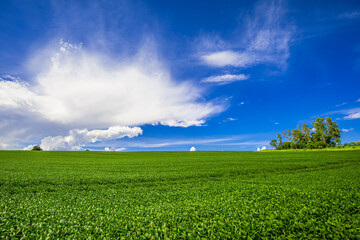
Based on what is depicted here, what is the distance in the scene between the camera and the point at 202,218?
29.9 feet

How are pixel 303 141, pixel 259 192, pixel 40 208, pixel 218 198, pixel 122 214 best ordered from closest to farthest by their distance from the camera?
pixel 122 214
pixel 40 208
pixel 218 198
pixel 259 192
pixel 303 141

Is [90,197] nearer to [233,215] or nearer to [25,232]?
[25,232]

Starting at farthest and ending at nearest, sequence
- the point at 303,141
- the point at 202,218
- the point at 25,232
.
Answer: the point at 303,141
the point at 202,218
the point at 25,232

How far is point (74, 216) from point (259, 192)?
1279 cm

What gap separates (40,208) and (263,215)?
43.6 feet

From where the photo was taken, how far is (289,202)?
36.4ft

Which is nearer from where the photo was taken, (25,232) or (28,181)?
(25,232)

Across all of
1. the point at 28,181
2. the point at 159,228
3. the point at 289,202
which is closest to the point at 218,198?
the point at 289,202

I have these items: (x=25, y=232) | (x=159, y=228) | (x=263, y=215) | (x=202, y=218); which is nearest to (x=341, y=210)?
(x=263, y=215)

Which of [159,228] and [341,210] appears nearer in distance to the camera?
[159,228]

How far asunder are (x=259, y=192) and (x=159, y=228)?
9057 millimetres

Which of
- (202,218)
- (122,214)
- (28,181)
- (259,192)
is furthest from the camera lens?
(28,181)

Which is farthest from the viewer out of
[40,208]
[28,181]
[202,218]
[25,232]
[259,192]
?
[28,181]

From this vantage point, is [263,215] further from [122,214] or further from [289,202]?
[122,214]
